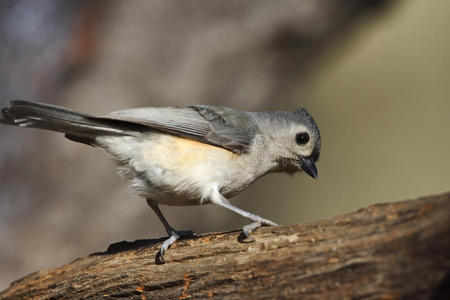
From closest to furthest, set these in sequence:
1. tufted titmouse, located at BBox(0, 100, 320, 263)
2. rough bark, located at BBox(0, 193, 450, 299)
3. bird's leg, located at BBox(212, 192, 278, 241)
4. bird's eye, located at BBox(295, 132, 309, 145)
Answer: rough bark, located at BBox(0, 193, 450, 299) → bird's leg, located at BBox(212, 192, 278, 241) → tufted titmouse, located at BBox(0, 100, 320, 263) → bird's eye, located at BBox(295, 132, 309, 145)

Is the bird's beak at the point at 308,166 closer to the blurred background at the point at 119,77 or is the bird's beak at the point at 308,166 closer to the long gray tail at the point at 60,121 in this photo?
the long gray tail at the point at 60,121

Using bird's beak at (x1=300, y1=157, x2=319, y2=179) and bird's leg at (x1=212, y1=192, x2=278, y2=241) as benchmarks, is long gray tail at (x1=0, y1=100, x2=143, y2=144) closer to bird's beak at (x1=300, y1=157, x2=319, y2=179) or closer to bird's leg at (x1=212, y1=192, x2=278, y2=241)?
bird's leg at (x1=212, y1=192, x2=278, y2=241)

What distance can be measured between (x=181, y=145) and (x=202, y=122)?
324mm

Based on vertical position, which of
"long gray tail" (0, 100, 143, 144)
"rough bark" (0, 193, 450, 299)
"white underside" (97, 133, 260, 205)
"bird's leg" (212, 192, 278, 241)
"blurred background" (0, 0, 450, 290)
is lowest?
"rough bark" (0, 193, 450, 299)

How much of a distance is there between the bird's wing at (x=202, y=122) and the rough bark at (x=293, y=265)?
0.78 metres

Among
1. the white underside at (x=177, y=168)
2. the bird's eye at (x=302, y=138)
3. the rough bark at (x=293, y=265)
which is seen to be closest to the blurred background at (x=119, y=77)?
the white underside at (x=177, y=168)

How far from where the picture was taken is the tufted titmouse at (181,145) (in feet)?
11.4

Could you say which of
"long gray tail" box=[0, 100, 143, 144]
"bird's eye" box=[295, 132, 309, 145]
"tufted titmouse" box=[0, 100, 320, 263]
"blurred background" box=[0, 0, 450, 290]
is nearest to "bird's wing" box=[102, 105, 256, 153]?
"tufted titmouse" box=[0, 100, 320, 263]

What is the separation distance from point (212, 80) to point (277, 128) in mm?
1903

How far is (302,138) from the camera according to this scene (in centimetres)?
400

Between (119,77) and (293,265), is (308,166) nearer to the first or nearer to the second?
(293,265)

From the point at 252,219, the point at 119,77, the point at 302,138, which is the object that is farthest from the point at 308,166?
the point at 119,77

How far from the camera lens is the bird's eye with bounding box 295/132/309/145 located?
3998mm

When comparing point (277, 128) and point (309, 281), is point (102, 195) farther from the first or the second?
point (309, 281)
